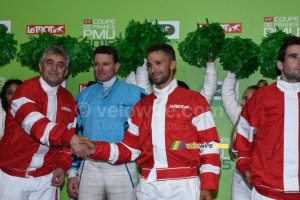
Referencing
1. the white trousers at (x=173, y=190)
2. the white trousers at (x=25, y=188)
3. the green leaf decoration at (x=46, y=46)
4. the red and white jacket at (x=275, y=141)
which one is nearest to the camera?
the red and white jacket at (x=275, y=141)

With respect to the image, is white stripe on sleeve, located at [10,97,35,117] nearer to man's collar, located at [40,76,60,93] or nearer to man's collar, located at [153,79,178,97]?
man's collar, located at [40,76,60,93]

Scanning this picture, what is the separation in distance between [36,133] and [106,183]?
841 mm

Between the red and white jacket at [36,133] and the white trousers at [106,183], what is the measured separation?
244 millimetres

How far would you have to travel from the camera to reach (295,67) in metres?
2.77

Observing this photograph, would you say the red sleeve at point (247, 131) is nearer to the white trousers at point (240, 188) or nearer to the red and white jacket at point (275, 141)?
the red and white jacket at point (275, 141)

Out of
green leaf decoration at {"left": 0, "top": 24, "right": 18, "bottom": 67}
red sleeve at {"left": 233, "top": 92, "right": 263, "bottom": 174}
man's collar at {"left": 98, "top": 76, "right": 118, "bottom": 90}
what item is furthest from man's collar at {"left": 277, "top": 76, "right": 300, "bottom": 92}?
green leaf decoration at {"left": 0, "top": 24, "right": 18, "bottom": 67}

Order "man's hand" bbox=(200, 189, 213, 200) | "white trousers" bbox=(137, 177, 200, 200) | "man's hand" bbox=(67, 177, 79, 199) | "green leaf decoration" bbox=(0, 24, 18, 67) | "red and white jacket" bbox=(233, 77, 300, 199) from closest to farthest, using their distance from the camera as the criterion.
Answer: "red and white jacket" bbox=(233, 77, 300, 199) < "man's hand" bbox=(200, 189, 213, 200) < "white trousers" bbox=(137, 177, 200, 200) < "man's hand" bbox=(67, 177, 79, 199) < "green leaf decoration" bbox=(0, 24, 18, 67)

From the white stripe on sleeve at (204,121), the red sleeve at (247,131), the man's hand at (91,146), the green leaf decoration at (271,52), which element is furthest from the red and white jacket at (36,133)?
the green leaf decoration at (271,52)

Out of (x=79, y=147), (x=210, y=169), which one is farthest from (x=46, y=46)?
(x=210, y=169)

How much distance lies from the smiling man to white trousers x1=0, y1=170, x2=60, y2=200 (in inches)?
11.4

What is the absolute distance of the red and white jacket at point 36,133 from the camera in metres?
3.18

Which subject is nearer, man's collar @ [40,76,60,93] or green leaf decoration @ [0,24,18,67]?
man's collar @ [40,76,60,93]

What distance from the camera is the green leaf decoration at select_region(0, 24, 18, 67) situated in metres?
4.80

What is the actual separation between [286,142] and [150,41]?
81.6 inches
